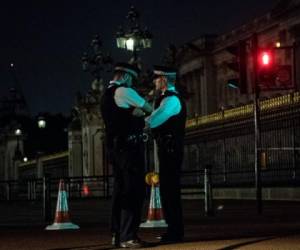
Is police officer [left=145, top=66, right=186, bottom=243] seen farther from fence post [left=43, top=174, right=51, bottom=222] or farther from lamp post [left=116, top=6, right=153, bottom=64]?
lamp post [left=116, top=6, right=153, bottom=64]

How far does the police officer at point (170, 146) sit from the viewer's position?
451 inches

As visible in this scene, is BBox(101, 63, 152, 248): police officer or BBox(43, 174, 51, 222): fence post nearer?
BBox(101, 63, 152, 248): police officer

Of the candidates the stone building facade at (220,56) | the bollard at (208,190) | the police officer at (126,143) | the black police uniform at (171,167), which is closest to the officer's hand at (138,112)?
the police officer at (126,143)

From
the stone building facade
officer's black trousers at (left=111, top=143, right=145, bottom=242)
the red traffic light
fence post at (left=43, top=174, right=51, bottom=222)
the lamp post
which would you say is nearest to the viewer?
officer's black trousers at (left=111, top=143, right=145, bottom=242)

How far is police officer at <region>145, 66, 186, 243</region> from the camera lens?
11.4 meters

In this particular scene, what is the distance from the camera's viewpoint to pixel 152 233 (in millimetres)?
13719

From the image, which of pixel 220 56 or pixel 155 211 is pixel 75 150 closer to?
pixel 155 211

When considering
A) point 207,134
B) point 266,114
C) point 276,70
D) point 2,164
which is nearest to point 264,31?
point 2,164

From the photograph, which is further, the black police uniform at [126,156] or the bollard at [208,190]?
the bollard at [208,190]

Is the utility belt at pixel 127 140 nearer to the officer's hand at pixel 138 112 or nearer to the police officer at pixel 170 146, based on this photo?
the officer's hand at pixel 138 112

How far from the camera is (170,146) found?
11.5m

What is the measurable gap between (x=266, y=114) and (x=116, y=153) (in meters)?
18.1

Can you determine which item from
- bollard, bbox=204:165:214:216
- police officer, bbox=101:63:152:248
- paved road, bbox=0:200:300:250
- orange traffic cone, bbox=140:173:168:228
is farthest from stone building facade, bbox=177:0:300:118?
police officer, bbox=101:63:152:248

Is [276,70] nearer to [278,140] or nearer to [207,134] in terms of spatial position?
[278,140]
